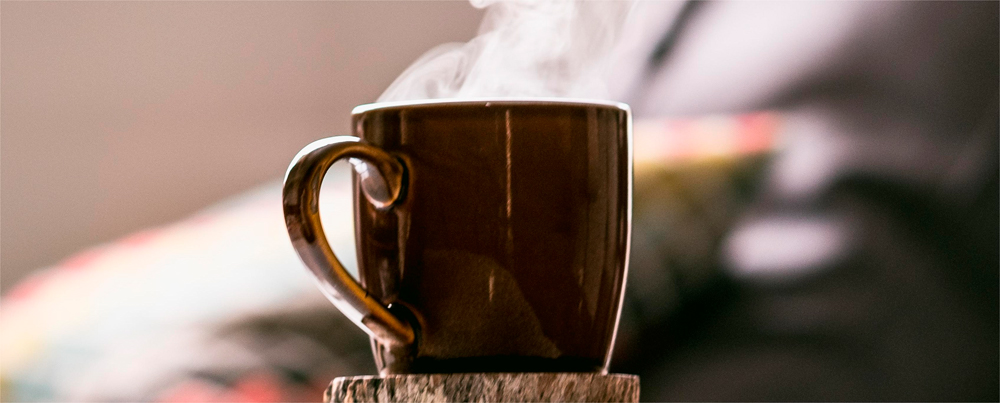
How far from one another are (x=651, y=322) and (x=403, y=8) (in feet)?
1.28

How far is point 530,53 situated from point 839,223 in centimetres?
35

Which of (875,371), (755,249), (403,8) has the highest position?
(403,8)

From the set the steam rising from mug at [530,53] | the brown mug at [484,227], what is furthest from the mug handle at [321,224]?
the steam rising from mug at [530,53]

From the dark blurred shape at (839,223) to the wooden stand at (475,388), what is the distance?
41cm

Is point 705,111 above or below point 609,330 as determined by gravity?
above

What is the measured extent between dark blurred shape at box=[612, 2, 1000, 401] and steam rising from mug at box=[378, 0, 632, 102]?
6cm

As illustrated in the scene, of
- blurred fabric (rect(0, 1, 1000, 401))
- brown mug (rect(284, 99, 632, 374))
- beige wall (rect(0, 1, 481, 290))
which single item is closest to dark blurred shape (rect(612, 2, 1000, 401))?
blurred fabric (rect(0, 1, 1000, 401))

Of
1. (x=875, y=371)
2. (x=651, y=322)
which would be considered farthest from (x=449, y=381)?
(x=875, y=371)

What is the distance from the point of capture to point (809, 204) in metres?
0.80

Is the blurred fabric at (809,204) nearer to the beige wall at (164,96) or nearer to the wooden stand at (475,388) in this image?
the beige wall at (164,96)

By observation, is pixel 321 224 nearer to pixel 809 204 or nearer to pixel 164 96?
pixel 164 96

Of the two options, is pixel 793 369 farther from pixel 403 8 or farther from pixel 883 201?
pixel 403 8

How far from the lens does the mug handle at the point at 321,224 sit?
36 centimetres

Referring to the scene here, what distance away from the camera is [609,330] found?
0.43 meters
